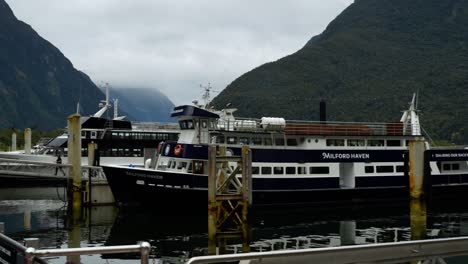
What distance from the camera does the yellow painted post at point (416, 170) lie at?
83.8 ft

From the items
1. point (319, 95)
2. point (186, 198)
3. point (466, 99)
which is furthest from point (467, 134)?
point (186, 198)

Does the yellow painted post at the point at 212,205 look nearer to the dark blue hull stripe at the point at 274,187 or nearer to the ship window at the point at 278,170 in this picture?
the dark blue hull stripe at the point at 274,187

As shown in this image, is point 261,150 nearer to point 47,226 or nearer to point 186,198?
point 186,198

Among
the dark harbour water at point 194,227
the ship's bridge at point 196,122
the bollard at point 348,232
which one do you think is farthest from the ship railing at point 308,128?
the bollard at point 348,232

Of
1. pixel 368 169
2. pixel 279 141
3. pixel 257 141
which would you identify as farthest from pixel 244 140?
pixel 368 169

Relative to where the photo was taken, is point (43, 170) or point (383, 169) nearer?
point (383, 169)

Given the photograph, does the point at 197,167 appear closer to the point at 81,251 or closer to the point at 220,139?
the point at 220,139

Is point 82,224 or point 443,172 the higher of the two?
point 443,172

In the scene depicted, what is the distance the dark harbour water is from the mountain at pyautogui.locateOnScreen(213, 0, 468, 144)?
59902 mm

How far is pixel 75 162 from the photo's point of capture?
27.5 m

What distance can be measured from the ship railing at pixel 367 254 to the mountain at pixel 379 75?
82429 millimetres

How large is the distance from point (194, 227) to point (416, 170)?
38.1ft

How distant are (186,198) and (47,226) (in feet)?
22.6

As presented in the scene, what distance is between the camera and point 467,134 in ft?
274
